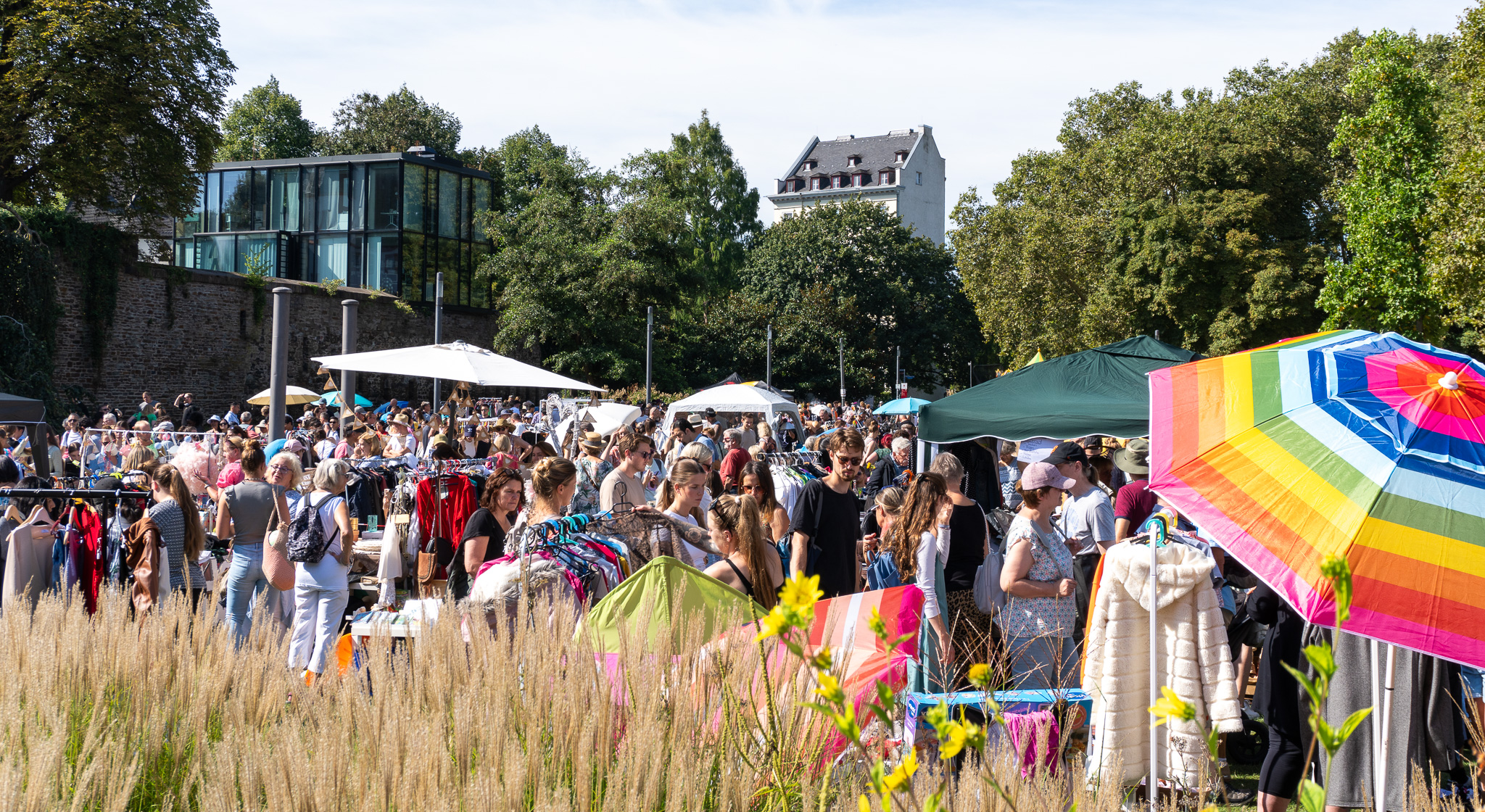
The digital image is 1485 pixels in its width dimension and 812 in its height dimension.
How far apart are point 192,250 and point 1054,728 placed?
37467 millimetres

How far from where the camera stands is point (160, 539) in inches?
240

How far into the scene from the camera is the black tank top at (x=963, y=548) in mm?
5500

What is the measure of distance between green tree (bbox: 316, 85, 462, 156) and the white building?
3334 cm

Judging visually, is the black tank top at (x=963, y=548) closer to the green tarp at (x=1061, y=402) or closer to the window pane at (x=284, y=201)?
the green tarp at (x=1061, y=402)

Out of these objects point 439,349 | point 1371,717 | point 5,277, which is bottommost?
point 1371,717

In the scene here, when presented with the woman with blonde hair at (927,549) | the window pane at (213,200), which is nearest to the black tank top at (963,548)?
the woman with blonde hair at (927,549)

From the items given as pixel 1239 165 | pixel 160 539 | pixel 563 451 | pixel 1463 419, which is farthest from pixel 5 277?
pixel 1239 165

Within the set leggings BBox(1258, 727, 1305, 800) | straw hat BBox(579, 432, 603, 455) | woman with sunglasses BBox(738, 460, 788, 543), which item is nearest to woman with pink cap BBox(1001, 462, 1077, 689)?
leggings BBox(1258, 727, 1305, 800)

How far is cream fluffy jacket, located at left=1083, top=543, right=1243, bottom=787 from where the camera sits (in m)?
4.27

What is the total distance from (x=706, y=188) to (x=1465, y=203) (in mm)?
37334

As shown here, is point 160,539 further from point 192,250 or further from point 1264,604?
point 192,250

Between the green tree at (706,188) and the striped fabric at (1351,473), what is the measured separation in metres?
47.1

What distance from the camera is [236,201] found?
34.2 meters

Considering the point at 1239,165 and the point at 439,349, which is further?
the point at 1239,165
